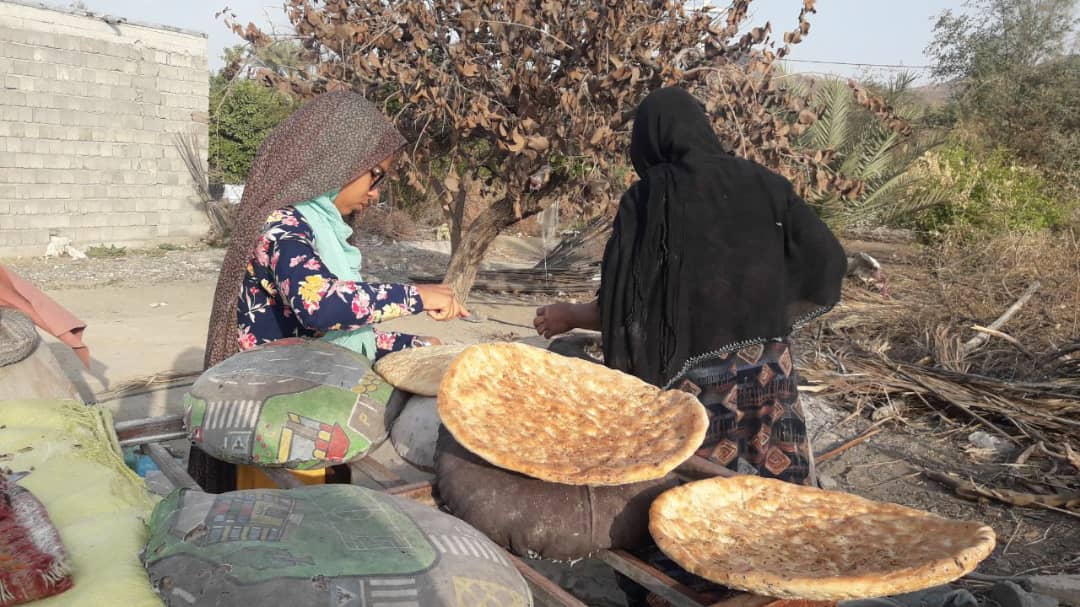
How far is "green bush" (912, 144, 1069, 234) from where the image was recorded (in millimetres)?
9688

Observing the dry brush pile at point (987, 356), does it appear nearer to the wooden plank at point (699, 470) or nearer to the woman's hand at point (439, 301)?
the wooden plank at point (699, 470)

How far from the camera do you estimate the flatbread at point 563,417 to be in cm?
130

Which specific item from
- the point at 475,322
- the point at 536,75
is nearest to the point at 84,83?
the point at 475,322

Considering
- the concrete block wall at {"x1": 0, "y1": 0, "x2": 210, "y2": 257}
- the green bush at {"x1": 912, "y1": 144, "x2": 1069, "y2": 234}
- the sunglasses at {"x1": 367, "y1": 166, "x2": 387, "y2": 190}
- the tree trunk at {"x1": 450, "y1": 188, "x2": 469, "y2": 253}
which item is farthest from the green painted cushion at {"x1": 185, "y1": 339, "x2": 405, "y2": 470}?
the concrete block wall at {"x1": 0, "y1": 0, "x2": 210, "y2": 257}

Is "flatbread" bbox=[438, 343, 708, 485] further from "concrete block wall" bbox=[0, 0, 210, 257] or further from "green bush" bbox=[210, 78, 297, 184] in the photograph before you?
"green bush" bbox=[210, 78, 297, 184]

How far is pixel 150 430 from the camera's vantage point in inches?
86.1

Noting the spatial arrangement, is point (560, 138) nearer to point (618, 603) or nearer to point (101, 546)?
point (618, 603)

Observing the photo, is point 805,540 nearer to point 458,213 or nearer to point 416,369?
point 416,369

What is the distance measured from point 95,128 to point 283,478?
478 inches

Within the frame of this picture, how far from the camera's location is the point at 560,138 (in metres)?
5.14

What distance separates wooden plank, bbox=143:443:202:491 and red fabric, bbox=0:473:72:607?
1.26ft

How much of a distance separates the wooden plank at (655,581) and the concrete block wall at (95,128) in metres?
12.2

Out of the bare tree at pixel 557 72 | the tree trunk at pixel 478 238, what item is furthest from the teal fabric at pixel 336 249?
the tree trunk at pixel 478 238

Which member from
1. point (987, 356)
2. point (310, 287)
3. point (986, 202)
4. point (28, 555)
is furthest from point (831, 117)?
point (28, 555)
